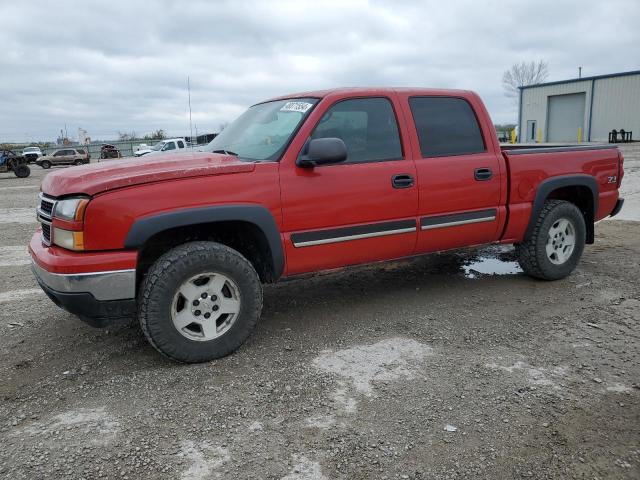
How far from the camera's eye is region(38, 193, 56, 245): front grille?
344 cm

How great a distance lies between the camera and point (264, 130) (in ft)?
13.8

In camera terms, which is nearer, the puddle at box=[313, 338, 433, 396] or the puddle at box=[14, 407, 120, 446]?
the puddle at box=[14, 407, 120, 446]

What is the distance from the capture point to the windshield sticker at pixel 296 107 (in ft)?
13.3

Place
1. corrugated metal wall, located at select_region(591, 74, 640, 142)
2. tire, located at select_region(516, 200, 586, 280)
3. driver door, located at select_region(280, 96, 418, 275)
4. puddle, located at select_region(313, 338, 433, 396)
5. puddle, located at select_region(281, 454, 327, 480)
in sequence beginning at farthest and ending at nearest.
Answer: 1. corrugated metal wall, located at select_region(591, 74, 640, 142)
2. tire, located at select_region(516, 200, 586, 280)
3. driver door, located at select_region(280, 96, 418, 275)
4. puddle, located at select_region(313, 338, 433, 396)
5. puddle, located at select_region(281, 454, 327, 480)

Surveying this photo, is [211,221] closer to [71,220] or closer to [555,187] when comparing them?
[71,220]

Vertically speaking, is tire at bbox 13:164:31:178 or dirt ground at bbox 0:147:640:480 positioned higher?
tire at bbox 13:164:31:178

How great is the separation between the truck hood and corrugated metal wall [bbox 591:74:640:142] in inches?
1467

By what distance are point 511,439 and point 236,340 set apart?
186 centimetres

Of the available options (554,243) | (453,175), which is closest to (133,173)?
(453,175)

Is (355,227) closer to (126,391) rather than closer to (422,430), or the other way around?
(422,430)

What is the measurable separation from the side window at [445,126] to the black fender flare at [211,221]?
1516 millimetres

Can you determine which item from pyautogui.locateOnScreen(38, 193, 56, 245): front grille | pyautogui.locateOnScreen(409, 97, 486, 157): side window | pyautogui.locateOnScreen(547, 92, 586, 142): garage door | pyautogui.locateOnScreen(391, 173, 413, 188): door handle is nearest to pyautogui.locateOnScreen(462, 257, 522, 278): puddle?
pyautogui.locateOnScreen(409, 97, 486, 157): side window

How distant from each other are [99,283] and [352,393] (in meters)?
1.67

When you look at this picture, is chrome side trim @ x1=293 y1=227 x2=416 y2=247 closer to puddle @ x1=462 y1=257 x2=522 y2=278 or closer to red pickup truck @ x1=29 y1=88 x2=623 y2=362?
red pickup truck @ x1=29 y1=88 x2=623 y2=362
